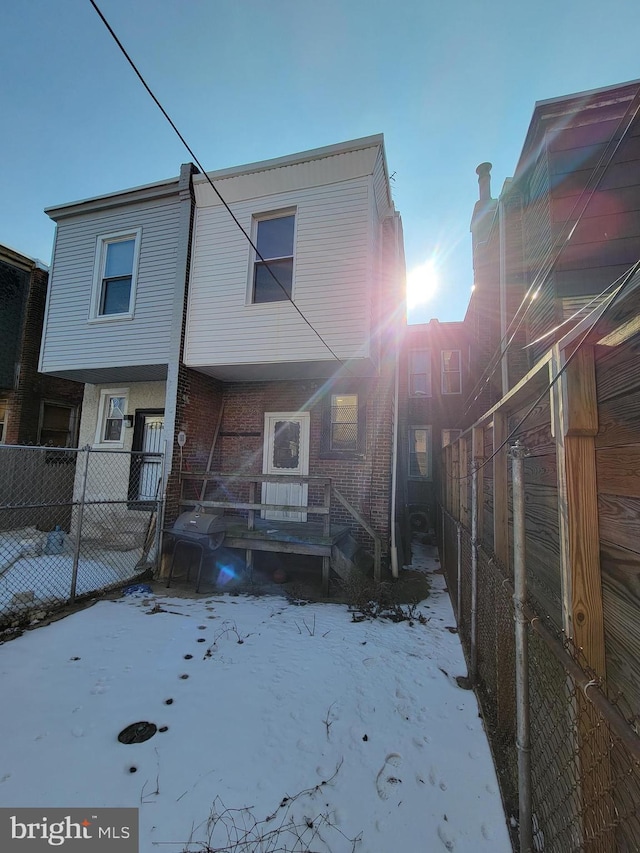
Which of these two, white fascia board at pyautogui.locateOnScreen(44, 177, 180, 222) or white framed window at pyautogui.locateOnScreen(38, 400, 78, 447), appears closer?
white fascia board at pyautogui.locateOnScreen(44, 177, 180, 222)

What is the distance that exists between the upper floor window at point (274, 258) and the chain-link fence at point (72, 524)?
3.52 m

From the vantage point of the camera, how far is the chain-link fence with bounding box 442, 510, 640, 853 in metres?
1.05

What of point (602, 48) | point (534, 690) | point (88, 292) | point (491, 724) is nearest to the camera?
point (534, 690)

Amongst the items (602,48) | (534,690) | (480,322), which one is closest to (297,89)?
(602,48)

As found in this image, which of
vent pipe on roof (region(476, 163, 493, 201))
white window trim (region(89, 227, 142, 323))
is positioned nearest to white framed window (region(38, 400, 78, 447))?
white window trim (region(89, 227, 142, 323))

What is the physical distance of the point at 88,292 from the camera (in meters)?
7.36

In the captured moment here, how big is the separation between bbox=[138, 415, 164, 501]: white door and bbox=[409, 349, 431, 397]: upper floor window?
8928 millimetres

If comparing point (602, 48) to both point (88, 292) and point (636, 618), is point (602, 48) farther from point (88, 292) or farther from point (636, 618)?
point (88, 292)

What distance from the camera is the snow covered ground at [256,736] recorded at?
1.84 m

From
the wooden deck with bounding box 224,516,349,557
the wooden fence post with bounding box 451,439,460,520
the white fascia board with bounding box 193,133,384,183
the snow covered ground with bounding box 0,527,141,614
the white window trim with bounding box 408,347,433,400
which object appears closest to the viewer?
the snow covered ground with bounding box 0,527,141,614

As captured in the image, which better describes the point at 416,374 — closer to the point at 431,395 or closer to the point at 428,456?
the point at 431,395

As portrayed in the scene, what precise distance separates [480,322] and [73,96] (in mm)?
10639

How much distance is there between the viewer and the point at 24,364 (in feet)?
32.7

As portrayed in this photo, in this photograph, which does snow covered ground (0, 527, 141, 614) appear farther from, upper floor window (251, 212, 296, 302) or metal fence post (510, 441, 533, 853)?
upper floor window (251, 212, 296, 302)
